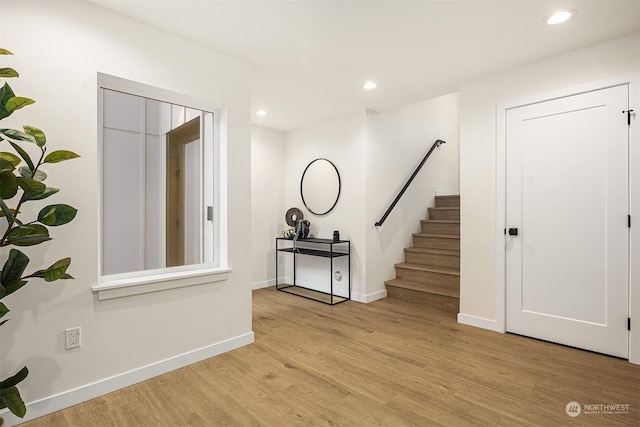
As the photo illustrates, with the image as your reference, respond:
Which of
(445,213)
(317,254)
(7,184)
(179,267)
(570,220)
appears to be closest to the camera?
(7,184)

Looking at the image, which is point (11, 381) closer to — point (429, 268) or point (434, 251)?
point (429, 268)

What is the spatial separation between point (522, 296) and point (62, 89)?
3.71 metres

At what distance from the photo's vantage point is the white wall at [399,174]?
4070 millimetres

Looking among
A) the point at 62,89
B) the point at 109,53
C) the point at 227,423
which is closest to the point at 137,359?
the point at 227,423

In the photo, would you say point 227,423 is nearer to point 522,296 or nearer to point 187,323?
point 187,323

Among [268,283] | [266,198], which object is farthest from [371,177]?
[268,283]

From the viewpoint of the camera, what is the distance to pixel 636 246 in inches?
92.0

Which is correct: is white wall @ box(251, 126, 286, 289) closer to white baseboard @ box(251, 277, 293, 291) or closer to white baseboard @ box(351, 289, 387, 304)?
white baseboard @ box(251, 277, 293, 291)

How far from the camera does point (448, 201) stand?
5012 millimetres

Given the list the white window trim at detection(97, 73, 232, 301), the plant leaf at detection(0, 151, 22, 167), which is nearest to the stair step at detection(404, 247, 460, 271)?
the white window trim at detection(97, 73, 232, 301)

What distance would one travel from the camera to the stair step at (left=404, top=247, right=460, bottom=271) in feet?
13.2

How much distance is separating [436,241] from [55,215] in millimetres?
4037

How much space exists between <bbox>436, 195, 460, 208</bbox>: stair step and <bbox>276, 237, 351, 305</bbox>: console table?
6.17 ft

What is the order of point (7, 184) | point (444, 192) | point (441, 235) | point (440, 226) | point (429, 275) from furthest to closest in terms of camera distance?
point (444, 192), point (440, 226), point (441, 235), point (429, 275), point (7, 184)
